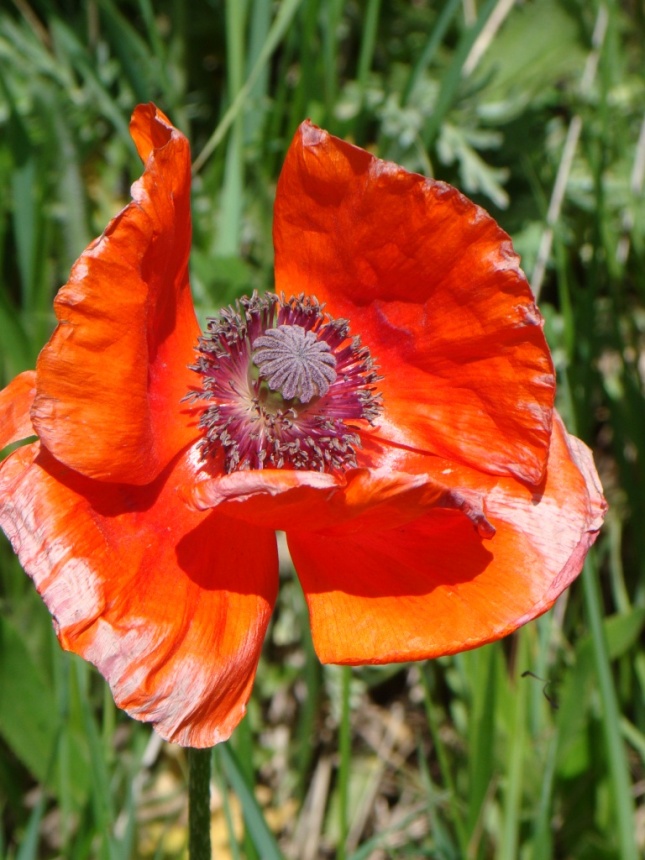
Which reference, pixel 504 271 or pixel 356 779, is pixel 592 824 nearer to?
pixel 356 779

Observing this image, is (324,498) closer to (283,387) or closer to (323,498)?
(323,498)

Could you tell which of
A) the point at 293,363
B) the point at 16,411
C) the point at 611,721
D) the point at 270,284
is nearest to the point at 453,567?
the point at 293,363

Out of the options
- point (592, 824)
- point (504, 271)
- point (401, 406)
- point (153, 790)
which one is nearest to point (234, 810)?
point (153, 790)

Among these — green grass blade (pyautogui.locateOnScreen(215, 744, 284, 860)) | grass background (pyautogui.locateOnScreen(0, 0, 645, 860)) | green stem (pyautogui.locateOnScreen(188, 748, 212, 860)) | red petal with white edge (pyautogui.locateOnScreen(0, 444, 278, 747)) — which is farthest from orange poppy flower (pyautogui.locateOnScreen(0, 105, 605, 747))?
grass background (pyautogui.locateOnScreen(0, 0, 645, 860))

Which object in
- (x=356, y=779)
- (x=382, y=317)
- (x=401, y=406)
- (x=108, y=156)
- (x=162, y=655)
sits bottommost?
(x=356, y=779)

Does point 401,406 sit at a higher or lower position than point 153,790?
higher

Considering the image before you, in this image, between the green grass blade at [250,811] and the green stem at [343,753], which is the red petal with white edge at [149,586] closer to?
the green grass blade at [250,811]

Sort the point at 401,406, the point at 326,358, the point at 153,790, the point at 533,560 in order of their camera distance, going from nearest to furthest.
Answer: the point at 533,560 → the point at 326,358 → the point at 401,406 → the point at 153,790
